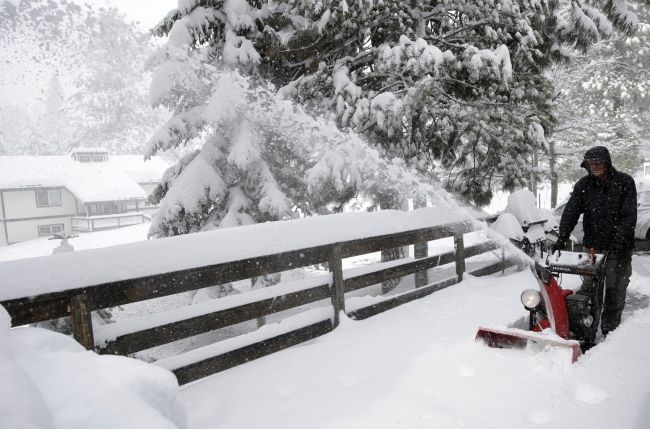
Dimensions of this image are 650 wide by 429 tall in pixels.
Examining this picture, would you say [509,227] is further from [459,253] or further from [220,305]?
[220,305]

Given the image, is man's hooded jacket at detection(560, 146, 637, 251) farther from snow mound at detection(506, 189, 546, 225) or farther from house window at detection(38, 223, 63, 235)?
house window at detection(38, 223, 63, 235)

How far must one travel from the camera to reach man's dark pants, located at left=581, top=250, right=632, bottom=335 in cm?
452

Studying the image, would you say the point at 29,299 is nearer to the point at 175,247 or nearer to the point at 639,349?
the point at 175,247

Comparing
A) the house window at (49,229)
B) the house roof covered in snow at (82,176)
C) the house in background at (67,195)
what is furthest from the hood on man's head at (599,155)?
the house window at (49,229)

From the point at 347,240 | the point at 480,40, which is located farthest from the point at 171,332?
the point at 480,40

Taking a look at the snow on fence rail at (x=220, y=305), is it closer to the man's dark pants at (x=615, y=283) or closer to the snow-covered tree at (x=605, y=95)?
the man's dark pants at (x=615, y=283)

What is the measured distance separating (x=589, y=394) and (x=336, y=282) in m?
2.87

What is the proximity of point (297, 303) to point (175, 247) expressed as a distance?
1.62 meters

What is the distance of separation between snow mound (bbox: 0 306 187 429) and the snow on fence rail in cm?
162

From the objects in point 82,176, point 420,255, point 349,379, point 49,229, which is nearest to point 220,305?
point 349,379

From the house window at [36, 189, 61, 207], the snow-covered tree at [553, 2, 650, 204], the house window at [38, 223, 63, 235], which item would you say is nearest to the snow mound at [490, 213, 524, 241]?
the snow-covered tree at [553, 2, 650, 204]

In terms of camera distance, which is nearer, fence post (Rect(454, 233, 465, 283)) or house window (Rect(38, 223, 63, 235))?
fence post (Rect(454, 233, 465, 283))

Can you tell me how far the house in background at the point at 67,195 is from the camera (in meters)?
39.7

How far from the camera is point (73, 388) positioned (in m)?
1.47
